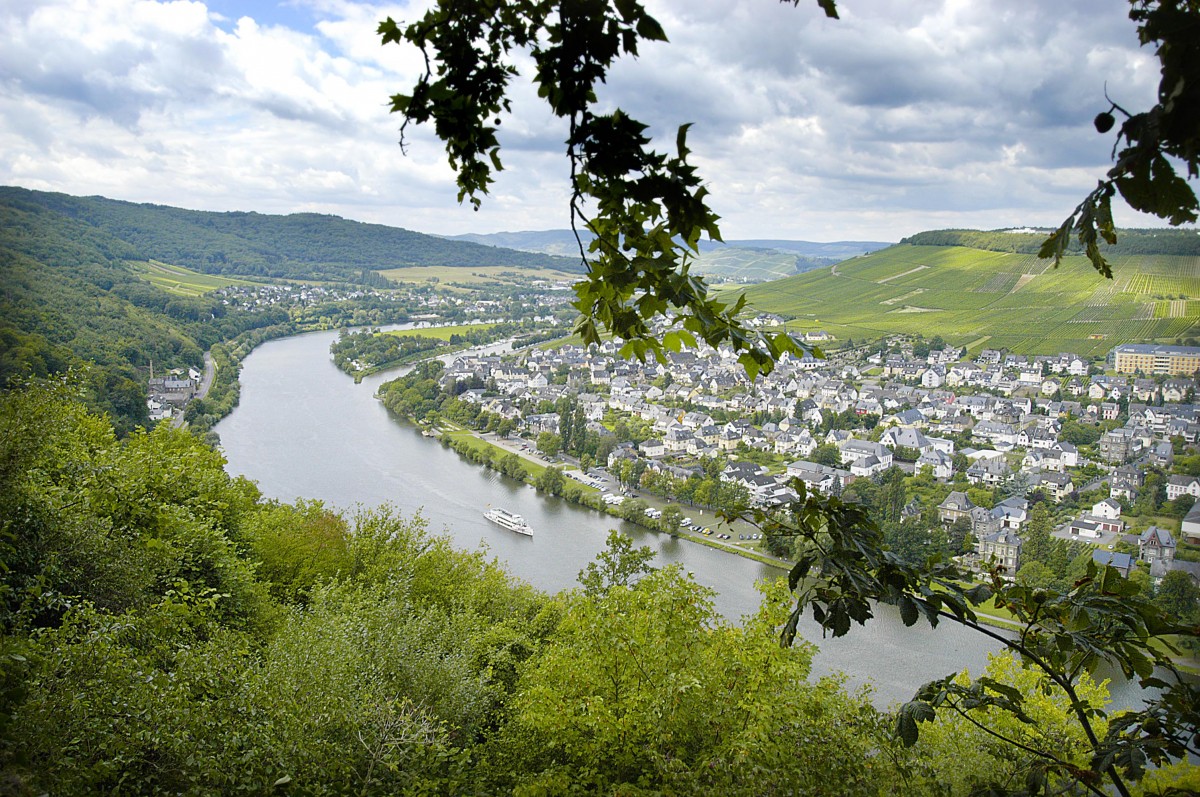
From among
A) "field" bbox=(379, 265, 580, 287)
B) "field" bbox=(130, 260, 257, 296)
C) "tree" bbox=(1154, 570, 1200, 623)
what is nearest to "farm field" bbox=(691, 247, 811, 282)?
"field" bbox=(379, 265, 580, 287)

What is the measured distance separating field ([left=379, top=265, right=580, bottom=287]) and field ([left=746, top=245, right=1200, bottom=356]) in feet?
98.6

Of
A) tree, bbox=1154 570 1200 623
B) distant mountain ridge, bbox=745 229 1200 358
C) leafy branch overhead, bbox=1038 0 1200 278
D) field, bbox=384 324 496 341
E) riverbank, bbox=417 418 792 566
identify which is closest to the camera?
leafy branch overhead, bbox=1038 0 1200 278

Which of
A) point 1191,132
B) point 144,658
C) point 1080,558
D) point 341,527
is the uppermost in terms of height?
point 1191,132

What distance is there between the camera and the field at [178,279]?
49541 millimetres

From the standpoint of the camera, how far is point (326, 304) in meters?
61.8

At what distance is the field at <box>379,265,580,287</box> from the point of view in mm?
81750

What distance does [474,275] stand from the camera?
87.0 m

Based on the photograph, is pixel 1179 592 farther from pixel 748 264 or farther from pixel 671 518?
pixel 748 264

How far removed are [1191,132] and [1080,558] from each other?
57.0 ft

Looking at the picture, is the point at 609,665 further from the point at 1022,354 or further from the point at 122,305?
the point at 1022,354

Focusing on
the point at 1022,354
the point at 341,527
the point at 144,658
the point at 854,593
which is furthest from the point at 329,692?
the point at 1022,354

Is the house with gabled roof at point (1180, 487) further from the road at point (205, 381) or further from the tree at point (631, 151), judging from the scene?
the road at point (205, 381)

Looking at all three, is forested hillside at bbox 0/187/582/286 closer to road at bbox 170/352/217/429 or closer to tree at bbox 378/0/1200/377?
road at bbox 170/352/217/429

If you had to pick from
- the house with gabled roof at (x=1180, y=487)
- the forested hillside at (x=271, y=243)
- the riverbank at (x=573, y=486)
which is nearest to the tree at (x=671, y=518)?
the riverbank at (x=573, y=486)
